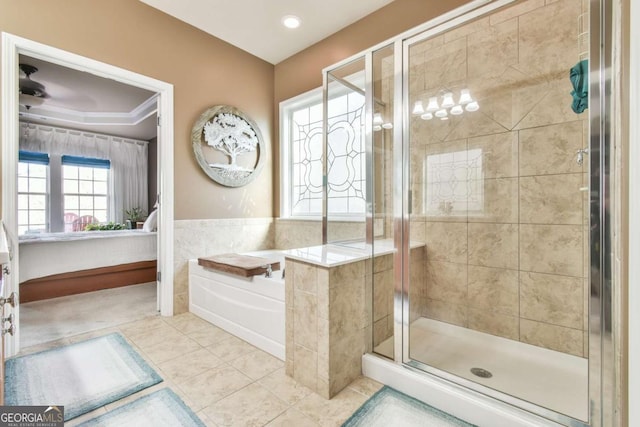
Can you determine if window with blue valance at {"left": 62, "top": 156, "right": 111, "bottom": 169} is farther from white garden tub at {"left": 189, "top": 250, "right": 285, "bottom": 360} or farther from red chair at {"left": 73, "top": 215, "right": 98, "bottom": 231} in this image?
white garden tub at {"left": 189, "top": 250, "right": 285, "bottom": 360}

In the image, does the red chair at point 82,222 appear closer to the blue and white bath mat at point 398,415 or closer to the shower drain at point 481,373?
the blue and white bath mat at point 398,415

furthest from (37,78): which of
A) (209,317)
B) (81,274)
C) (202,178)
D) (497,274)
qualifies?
(497,274)

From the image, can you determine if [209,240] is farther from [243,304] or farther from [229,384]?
[229,384]

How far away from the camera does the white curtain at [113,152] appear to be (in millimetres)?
5246

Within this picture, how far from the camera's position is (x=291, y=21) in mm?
2723

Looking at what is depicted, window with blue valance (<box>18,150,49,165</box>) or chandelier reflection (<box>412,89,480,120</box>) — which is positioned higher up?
window with blue valance (<box>18,150,49,165</box>)

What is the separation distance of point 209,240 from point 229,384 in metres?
1.61

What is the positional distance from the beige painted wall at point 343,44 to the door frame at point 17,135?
1248mm

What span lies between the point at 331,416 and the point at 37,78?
5028 mm

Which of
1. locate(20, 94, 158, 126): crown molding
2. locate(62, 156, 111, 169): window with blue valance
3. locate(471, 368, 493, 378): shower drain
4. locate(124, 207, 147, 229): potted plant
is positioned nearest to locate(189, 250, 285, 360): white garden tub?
→ locate(471, 368, 493, 378): shower drain

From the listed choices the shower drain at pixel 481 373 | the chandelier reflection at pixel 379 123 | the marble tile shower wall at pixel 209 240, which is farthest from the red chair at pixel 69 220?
the shower drain at pixel 481 373

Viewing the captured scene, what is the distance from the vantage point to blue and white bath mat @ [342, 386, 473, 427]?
1.33m

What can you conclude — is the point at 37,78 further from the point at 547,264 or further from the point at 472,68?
the point at 547,264

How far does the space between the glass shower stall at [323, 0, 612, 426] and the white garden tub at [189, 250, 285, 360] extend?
0.60 metres
